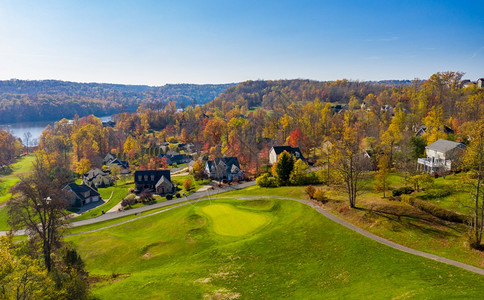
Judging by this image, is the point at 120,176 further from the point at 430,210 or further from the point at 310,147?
the point at 430,210

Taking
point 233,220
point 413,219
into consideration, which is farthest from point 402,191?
point 233,220

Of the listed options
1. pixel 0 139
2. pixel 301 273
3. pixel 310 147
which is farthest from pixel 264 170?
pixel 0 139

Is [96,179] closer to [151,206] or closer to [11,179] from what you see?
[11,179]

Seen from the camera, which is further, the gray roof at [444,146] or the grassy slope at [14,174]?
the grassy slope at [14,174]

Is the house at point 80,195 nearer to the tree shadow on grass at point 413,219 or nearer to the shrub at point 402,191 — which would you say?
the tree shadow on grass at point 413,219

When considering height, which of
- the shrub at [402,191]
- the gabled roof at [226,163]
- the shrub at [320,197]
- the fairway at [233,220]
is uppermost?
the shrub at [402,191]

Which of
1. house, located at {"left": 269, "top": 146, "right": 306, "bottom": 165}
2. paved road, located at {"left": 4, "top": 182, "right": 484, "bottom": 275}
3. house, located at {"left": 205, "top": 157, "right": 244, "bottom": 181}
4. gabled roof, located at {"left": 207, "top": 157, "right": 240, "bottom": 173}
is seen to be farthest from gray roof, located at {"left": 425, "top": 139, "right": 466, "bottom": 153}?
gabled roof, located at {"left": 207, "top": 157, "right": 240, "bottom": 173}

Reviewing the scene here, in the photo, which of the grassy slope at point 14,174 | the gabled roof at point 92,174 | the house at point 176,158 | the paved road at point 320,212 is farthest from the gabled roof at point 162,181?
the house at point 176,158
